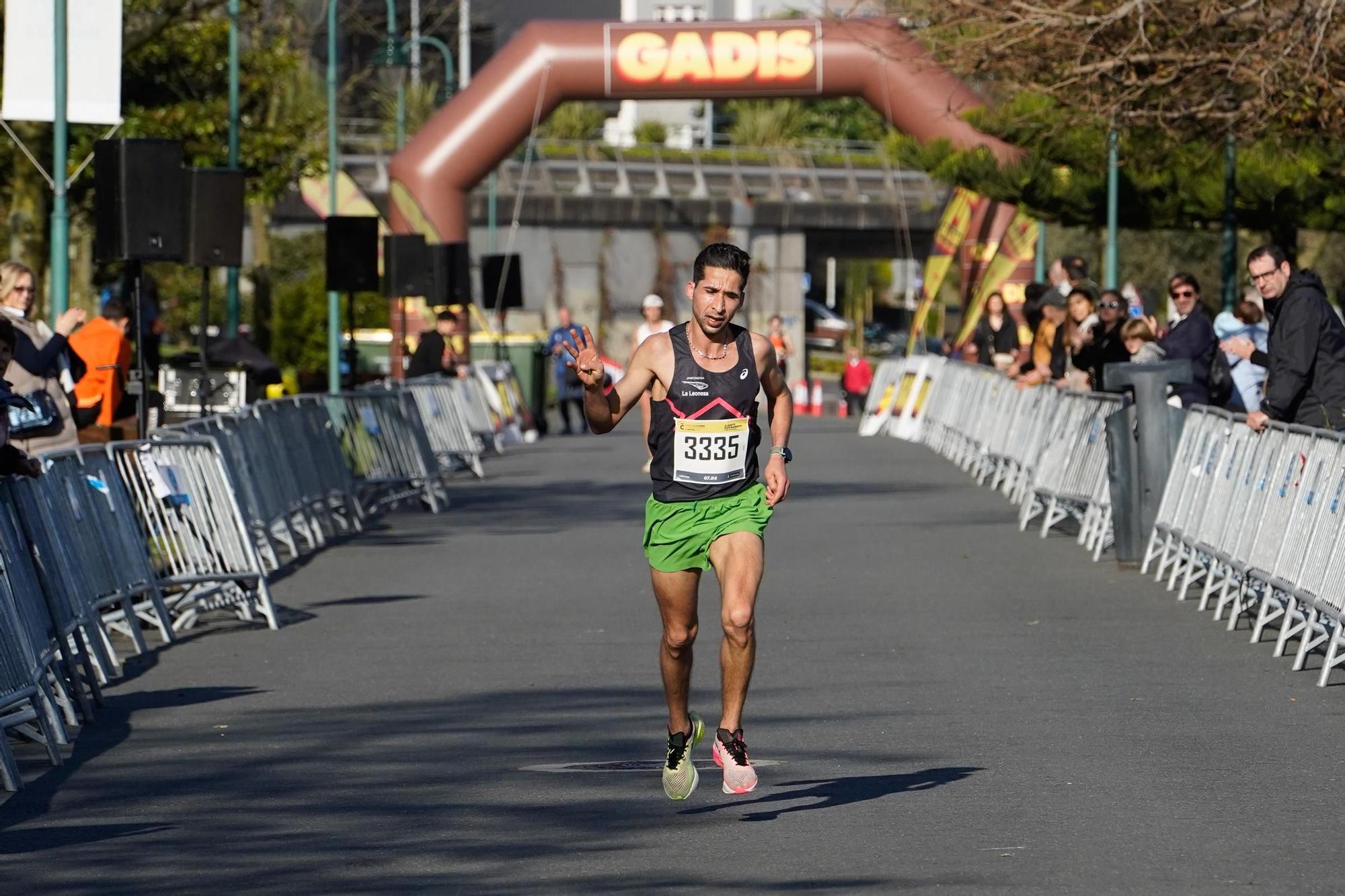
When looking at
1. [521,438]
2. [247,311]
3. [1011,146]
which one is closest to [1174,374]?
[1011,146]

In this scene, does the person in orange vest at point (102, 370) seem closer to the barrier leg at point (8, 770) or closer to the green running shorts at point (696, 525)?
the barrier leg at point (8, 770)

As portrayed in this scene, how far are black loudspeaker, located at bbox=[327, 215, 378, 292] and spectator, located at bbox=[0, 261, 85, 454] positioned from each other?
11093 millimetres

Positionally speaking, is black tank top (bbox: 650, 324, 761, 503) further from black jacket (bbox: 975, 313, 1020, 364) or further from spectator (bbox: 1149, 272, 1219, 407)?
black jacket (bbox: 975, 313, 1020, 364)

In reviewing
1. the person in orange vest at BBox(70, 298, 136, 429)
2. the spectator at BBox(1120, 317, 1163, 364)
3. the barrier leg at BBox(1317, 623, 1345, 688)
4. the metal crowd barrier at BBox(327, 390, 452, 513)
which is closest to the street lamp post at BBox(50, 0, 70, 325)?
the person in orange vest at BBox(70, 298, 136, 429)

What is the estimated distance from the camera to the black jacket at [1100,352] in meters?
20.2

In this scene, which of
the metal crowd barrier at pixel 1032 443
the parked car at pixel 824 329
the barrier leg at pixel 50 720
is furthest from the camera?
the parked car at pixel 824 329

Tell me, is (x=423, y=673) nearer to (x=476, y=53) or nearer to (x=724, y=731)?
(x=724, y=731)

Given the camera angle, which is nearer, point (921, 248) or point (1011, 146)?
point (1011, 146)

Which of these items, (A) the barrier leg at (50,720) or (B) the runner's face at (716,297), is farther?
(A) the barrier leg at (50,720)

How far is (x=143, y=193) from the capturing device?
57.4 ft

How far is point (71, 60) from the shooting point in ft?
61.1

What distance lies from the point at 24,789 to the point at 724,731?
244 centimetres

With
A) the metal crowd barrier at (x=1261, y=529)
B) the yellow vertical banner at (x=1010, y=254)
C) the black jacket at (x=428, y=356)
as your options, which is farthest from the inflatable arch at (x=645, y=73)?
the metal crowd barrier at (x=1261, y=529)

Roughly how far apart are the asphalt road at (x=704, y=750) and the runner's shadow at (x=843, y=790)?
19 mm
